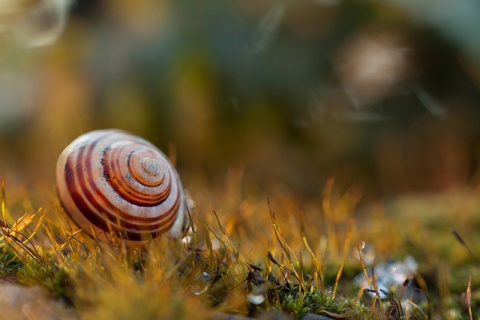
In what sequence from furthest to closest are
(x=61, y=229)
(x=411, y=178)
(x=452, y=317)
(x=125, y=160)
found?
1. (x=411, y=178)
2. (x=452, y=317)
3. (x=125, y=160)
4. (x=61, y=229)

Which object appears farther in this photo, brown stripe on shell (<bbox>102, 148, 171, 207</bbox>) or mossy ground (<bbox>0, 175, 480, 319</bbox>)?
brown stripe on shell (<bbox>102, 148, 171, 207</bbox>)

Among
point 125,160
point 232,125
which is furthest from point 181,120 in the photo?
point 125,160

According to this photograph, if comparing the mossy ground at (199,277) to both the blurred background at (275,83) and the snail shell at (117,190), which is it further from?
the blurred background at (275,83)

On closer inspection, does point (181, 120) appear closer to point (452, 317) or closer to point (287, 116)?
point (287, 116)

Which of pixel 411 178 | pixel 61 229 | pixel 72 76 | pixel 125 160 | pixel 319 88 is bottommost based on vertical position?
pixel 411 178

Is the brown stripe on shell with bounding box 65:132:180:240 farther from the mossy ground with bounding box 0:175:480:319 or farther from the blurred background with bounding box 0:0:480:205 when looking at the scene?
the blurred background with bounding box 0:0:480:205

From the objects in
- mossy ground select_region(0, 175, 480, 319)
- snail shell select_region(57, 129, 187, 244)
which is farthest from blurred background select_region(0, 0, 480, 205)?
snail shell select_region(57, 129, 187, 244)
